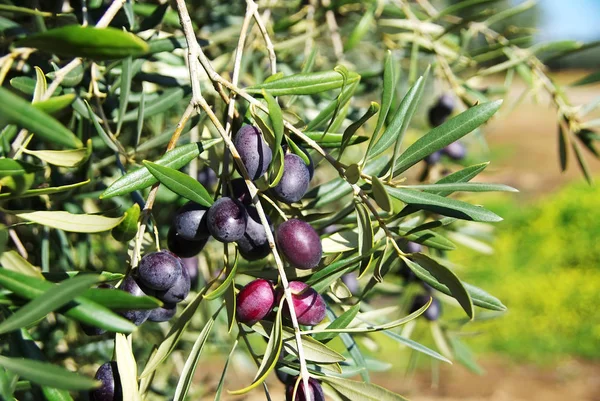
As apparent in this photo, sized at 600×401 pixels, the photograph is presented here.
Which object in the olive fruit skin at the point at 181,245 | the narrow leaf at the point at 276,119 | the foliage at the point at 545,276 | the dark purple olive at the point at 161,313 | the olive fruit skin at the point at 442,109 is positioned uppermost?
the narrow leaf at the point at 276,119

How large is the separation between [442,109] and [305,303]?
0.80 meters

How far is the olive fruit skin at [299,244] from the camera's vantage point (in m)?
0.55

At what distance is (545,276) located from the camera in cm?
601

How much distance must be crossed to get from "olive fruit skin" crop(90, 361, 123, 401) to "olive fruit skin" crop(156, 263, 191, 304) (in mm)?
82

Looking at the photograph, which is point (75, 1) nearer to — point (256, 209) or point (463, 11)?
point (256, 209)

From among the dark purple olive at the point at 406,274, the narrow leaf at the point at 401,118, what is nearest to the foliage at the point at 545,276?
the dark purple olive at the point at 406,274

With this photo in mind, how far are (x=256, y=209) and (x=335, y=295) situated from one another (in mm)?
157

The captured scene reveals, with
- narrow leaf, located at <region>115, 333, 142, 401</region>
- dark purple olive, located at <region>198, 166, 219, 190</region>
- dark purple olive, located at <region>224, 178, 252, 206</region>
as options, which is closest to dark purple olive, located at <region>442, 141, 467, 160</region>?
dark purple olive, located at <region>198, 166, 219, 190</region>

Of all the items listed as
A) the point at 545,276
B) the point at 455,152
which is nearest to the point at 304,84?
the point at 455,152

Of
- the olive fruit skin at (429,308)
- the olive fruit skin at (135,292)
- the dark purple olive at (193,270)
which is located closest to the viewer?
the olive fruit skin at (135,292)

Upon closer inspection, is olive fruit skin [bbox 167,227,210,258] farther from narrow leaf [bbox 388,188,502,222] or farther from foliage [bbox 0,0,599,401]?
narrow leaf [bbox 388,188,502,222]

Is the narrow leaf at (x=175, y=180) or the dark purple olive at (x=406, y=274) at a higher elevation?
the narrow leaf at (x=175, y=180)

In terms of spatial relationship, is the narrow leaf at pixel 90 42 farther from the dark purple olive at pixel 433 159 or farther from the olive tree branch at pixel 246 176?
the dark purple olive at pixel 433 159

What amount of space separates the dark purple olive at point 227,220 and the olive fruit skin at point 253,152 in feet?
0.11
